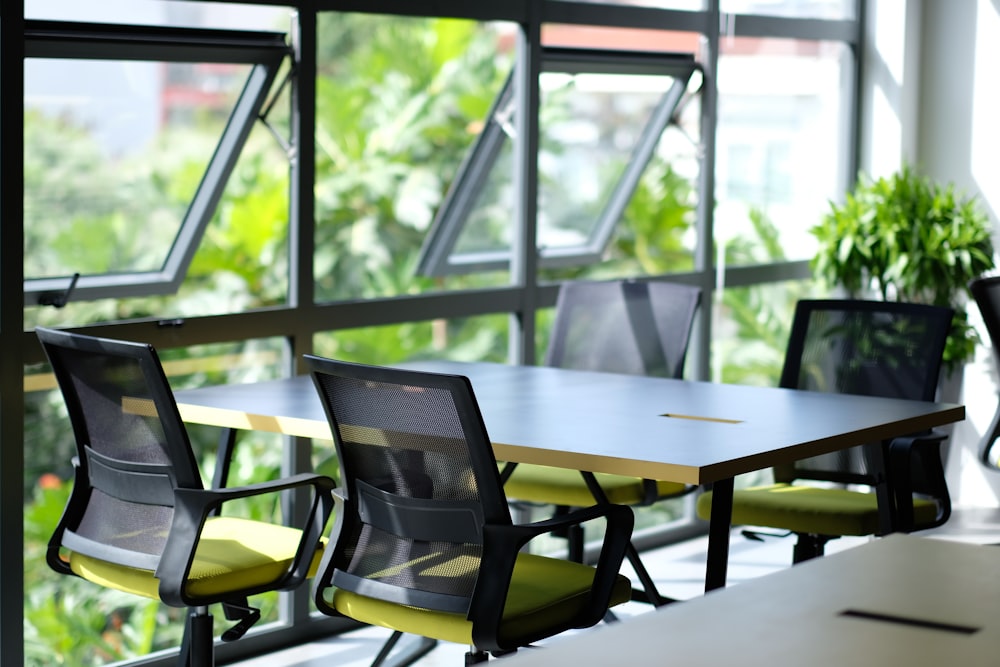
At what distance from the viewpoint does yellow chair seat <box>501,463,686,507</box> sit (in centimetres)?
461

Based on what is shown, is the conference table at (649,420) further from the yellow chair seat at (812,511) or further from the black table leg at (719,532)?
the yellow chair seat at (812,511)

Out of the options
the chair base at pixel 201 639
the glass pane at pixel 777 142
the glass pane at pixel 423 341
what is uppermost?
the glass pane at pixel 777 142

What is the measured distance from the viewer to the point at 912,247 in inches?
254

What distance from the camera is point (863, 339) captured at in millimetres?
4809

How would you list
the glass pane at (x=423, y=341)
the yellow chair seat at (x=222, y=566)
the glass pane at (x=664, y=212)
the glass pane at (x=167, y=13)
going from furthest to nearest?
1. the glass pane at (x=664, y=212)
2. the glass pane at (x=423, y=341)
3. the glass pane at (x=167, y=13)
4. the yellow chair seat at (x=222, y=566)

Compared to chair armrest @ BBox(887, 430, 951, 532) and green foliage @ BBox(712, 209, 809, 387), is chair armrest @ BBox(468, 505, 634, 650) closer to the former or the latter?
chair armrest @ BBox(887, 430, 951, 532)

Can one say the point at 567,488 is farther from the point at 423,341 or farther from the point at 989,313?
the point at 989,313

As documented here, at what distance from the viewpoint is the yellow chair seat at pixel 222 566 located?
3.42 meters

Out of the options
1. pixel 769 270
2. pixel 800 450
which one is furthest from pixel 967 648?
pixel 769 270

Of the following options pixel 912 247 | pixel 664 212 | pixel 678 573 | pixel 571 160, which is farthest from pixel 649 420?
pixel 912 247

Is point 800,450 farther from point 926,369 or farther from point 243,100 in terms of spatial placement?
point 243,100

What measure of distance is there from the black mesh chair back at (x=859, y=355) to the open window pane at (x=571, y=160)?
1323 mm

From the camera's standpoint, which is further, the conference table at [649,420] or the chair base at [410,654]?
the chair base at [410,654]

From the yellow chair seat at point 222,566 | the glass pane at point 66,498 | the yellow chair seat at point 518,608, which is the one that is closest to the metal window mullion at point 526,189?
the glass pane at point 66,498
